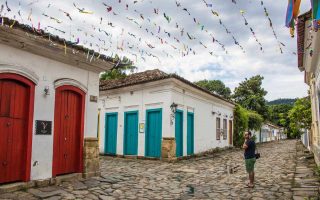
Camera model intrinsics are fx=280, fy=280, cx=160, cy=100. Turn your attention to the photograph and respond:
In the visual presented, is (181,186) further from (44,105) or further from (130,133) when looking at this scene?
(130,133)

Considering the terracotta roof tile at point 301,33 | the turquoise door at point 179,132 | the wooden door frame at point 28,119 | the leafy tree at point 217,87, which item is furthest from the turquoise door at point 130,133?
the leafy tree at point 217,87

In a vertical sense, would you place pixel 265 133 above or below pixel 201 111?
below

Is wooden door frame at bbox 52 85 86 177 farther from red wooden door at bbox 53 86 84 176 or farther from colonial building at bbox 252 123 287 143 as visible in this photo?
colonial building at bbox 252 123 287 143

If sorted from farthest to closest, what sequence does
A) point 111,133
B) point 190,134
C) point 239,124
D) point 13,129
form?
point 239,124 < point 111,133 < point 190,134 < point 13,129

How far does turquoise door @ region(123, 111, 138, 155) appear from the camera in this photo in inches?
581

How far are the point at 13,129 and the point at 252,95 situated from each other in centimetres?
3440

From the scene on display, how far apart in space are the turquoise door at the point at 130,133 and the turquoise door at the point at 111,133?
0.78m

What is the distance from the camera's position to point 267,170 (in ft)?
35.4

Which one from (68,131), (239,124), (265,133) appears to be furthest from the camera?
(265,133)

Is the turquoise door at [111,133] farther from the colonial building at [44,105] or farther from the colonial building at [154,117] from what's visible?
the colonial building at [44,105]

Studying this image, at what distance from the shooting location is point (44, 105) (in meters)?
7.53

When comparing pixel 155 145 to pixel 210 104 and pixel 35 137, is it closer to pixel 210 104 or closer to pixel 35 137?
pixel 210 104

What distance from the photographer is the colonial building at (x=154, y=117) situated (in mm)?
13594

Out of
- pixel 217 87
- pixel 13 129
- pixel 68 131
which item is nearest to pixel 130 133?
pixel 68 131
